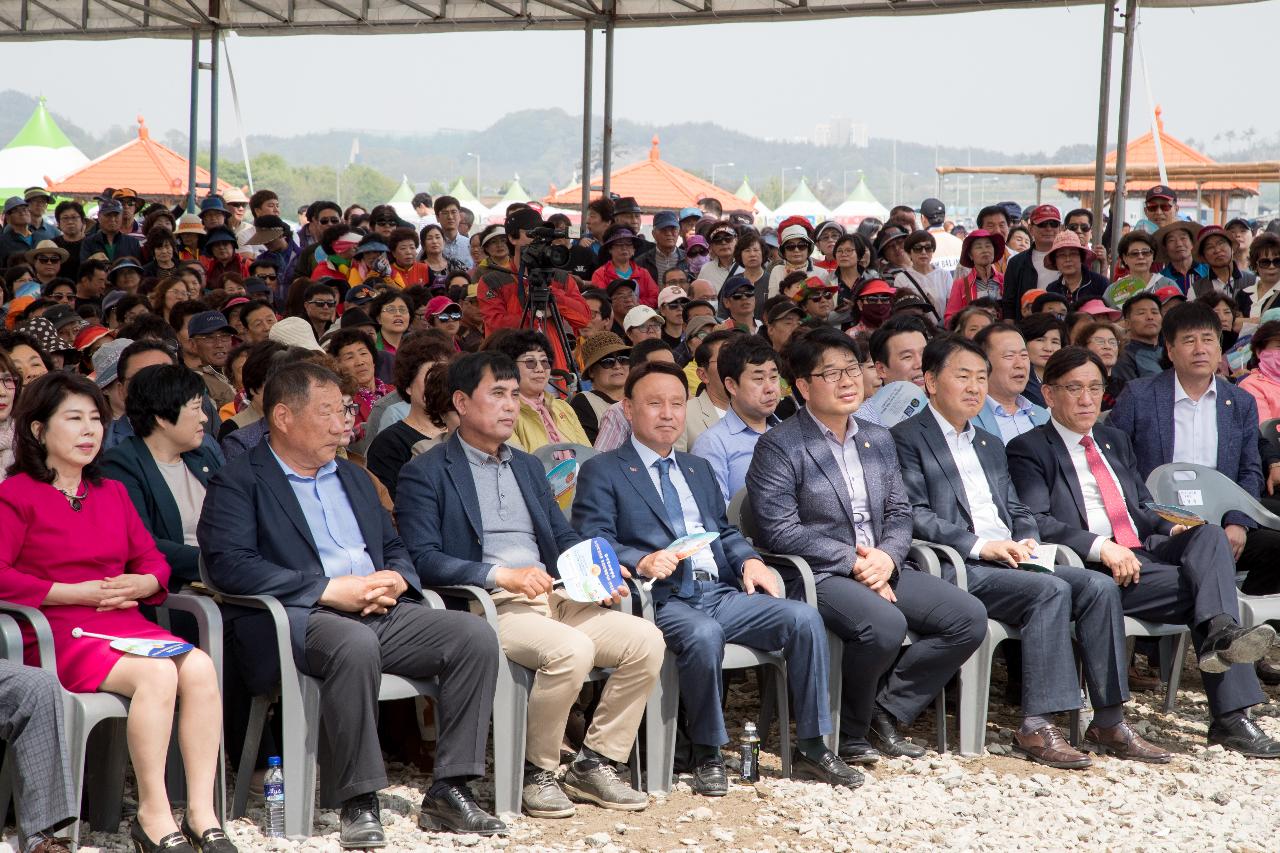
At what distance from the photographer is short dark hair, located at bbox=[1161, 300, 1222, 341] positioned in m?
5.31

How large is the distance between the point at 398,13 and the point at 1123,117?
5.87 metres

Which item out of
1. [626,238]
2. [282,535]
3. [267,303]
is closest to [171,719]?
[282,535]

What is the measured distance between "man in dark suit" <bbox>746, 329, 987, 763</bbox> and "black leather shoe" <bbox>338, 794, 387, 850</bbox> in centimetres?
152

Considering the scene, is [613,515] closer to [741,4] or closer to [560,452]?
[560,452]

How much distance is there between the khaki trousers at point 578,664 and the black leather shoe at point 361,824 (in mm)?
520

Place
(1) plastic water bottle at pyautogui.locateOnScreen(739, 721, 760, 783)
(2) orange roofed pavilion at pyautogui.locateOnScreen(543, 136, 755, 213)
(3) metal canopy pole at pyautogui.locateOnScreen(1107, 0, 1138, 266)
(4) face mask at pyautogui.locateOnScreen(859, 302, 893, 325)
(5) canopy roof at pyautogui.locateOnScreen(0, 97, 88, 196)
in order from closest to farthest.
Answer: (1) plastic water bottle at pyautogui.locateOnScreen(739, 721, 760, 783)
(4) face mask at pyautogui.locateOnScreen(859, 302, 893, 325)
(3) metal canopy pole at pyautogui.locateOnScreen(1107, 0, 1138, 266)
(2) orange roofed pavilion at pyautogui.locateOnScreen(543, 136, 755, 213)
(5) canopy roof at pyautogui.locateOnScreen(0, 97, 88, 196)

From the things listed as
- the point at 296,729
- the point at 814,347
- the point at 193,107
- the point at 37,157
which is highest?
the point at 37,157

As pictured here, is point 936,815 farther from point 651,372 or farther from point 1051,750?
point 651,372

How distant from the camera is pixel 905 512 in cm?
456

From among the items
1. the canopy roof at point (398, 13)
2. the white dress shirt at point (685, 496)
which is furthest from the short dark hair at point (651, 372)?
the canopy roof at point (398, 13)

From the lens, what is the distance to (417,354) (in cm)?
507

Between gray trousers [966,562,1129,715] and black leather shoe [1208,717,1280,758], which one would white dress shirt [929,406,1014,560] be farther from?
black leather shoe [1208,717,1280,758]

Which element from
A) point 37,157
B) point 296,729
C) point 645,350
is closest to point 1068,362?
point 645,350

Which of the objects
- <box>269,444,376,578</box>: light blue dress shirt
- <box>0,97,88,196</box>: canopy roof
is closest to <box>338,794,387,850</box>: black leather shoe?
<box>269,444,376,578</box>: light blue dress shirt
